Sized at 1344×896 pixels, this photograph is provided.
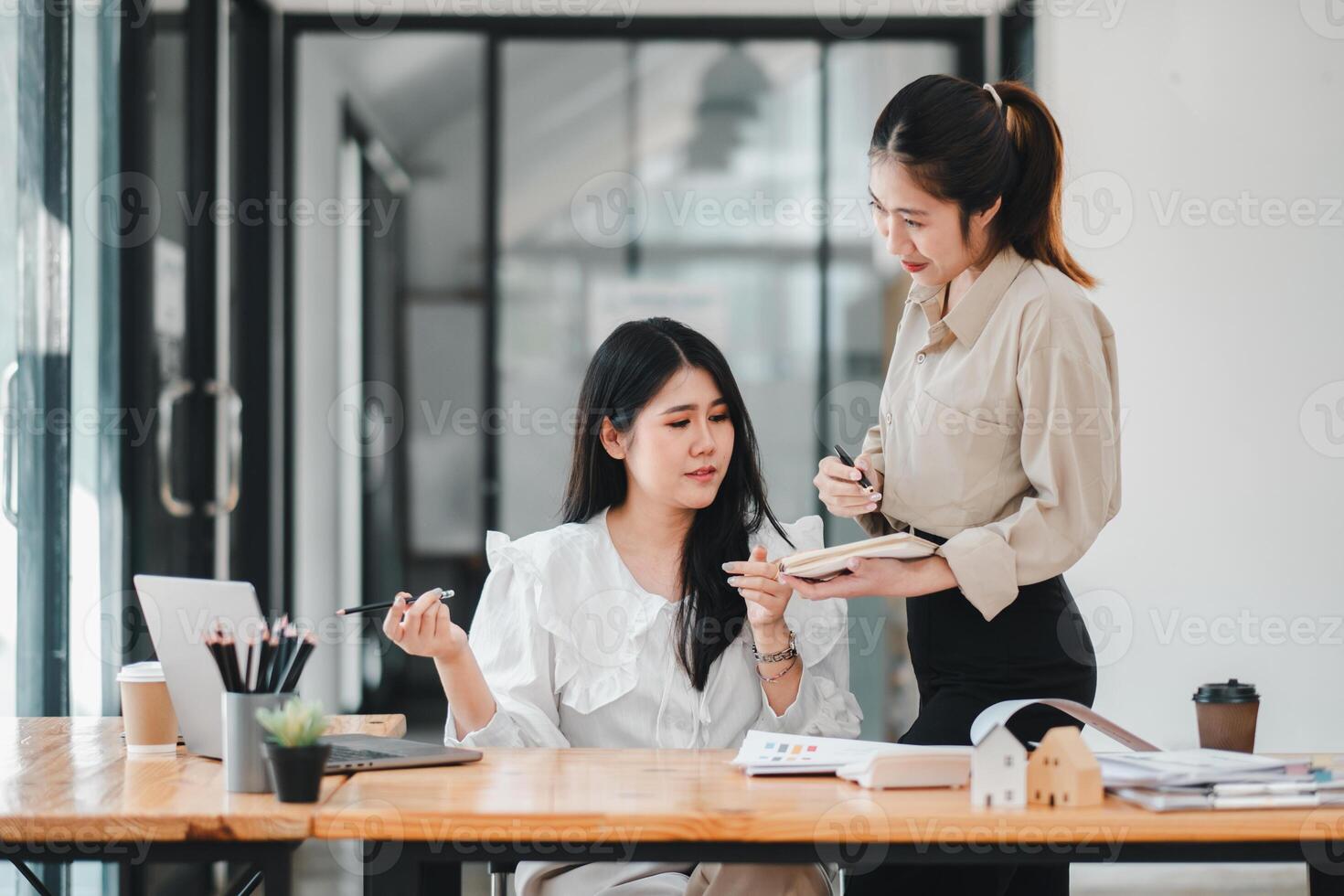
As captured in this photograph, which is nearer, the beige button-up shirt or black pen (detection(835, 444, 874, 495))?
the beige button-up shirt

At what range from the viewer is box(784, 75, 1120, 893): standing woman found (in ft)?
5.85

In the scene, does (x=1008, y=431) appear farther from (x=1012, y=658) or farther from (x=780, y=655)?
(x=780, y=655)

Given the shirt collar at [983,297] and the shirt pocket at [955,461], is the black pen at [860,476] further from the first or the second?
the shirt collar at [983,297]

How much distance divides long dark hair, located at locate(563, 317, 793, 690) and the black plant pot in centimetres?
81

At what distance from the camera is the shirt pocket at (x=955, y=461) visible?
188 cm

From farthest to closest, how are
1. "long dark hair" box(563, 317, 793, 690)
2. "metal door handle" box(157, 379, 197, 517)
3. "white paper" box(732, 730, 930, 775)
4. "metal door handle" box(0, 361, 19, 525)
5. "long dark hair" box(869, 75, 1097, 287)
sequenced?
"metal door handle" box(157, 379, 197, 517) < "metal door handle" box(0, 361, 19, 525) < "long dark hair" box(563, 317, 793, 690) < "long dark hair" box(869, 75, 1097, 287) < "white paper" box(732, 730, 930, 775)

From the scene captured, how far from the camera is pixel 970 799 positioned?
1.41 meters

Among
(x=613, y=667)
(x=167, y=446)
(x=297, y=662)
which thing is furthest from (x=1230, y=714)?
(x=167, y=446)

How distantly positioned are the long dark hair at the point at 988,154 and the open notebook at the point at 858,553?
496mm

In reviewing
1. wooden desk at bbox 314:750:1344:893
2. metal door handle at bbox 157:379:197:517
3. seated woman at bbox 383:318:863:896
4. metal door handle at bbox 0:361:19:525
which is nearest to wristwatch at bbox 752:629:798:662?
seated woman at bbox 383:318:863:896

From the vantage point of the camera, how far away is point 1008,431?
1874mm

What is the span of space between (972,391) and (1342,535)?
7.17 feet

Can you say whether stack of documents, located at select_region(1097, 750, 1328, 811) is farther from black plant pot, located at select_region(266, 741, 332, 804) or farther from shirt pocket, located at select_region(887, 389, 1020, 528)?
black plant pot, located at select_region(266, 741, 332, 804)

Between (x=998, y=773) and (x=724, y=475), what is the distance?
0.95 m
